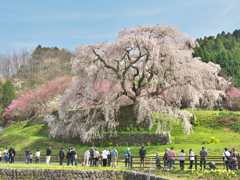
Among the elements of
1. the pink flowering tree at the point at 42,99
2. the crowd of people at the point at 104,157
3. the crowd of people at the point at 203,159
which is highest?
the pink flowering tree at the point at 42,99

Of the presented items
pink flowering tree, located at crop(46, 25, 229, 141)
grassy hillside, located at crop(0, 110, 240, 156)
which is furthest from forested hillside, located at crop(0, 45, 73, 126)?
pink flowering tree, located at crop(46, 25, 229, 141)

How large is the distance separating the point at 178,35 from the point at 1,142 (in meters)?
25.1

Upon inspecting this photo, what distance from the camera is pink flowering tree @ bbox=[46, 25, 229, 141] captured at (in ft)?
67.8

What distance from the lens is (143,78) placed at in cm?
2367

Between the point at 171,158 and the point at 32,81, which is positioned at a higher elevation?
the point at 32,81

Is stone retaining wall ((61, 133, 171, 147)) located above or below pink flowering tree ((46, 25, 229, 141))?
below

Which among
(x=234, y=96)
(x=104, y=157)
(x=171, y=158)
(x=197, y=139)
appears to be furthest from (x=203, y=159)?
(x=234, y=96)

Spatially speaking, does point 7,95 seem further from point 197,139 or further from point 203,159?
point 203,159

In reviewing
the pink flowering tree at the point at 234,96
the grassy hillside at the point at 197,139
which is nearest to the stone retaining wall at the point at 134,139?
the grassy hillside at the point at 197,139

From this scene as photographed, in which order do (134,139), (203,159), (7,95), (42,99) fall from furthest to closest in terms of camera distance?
1. (7,95)
2. (42,99)
3. (134,139)
4. (203,159)

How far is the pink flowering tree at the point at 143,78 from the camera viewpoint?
67.8 feet

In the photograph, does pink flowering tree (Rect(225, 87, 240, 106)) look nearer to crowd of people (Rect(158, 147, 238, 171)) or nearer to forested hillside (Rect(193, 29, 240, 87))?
forested hillside (Rect(193, 29, 240, 87))

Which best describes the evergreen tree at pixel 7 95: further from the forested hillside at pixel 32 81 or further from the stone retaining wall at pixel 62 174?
the stone retaining wall at pixel 62 174

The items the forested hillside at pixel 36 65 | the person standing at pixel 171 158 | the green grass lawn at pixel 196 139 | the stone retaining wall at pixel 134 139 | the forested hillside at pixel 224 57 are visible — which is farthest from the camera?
the forested hillside at pixel 36 65
